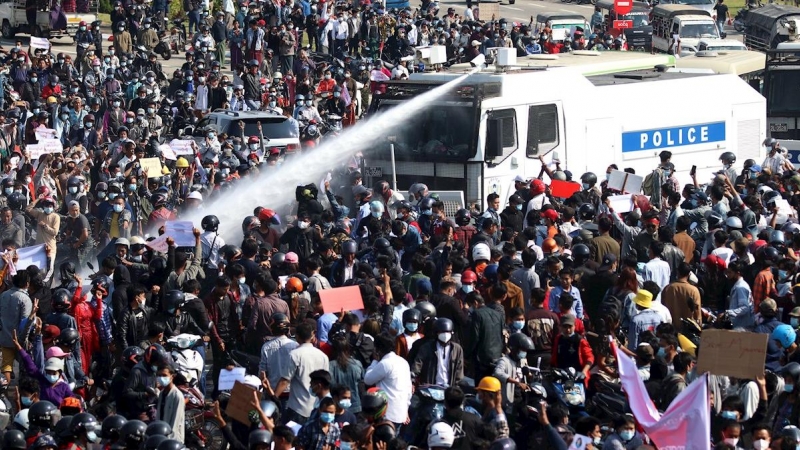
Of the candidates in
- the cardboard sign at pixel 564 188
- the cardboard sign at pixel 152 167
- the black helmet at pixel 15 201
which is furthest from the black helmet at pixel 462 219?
the cardboard sign at pixel 152 167

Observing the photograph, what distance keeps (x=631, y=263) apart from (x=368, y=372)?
3.47 metres

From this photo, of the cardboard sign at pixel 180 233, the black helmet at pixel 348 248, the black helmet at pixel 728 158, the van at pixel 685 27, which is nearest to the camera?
the black helmet at pixel 348 248

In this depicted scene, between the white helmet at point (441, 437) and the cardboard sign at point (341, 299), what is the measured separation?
2.80m

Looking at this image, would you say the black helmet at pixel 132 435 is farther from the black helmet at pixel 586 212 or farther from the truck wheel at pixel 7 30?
the truck wheel at pixel 7 30

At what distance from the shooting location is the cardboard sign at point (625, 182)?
61.5 feet

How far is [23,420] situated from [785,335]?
20.2 ft

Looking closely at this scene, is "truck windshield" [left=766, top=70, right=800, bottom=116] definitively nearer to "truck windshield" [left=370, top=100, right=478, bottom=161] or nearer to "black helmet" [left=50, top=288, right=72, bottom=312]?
"truck windshield" [left=370, top=100, right=478, bottom=161]

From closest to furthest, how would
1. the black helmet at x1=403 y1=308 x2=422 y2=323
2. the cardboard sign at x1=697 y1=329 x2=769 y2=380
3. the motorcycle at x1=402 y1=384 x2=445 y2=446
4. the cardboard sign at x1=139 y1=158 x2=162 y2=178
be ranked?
the cardboard sign at x1=697 y1=329 x2=769 y2=380
the motorcycle at x1=402 y1=384 x2=445 y2=446
the black helmet at x1=403 y1=308 x2=422 y2=323
the cardboard sign at x1=139 y1=158 x2=162 y2=178

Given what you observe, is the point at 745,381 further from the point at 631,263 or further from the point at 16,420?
the point at 16,420

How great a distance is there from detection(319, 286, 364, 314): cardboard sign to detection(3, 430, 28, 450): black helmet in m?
3.28

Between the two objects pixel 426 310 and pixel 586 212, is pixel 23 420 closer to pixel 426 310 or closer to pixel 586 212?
pixel 426 310

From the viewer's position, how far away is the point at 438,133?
63.7 feet

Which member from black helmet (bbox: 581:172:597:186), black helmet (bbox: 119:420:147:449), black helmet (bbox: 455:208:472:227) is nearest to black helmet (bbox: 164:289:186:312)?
black helmet (bbox: 119:420:147:449)

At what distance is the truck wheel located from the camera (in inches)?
1594
